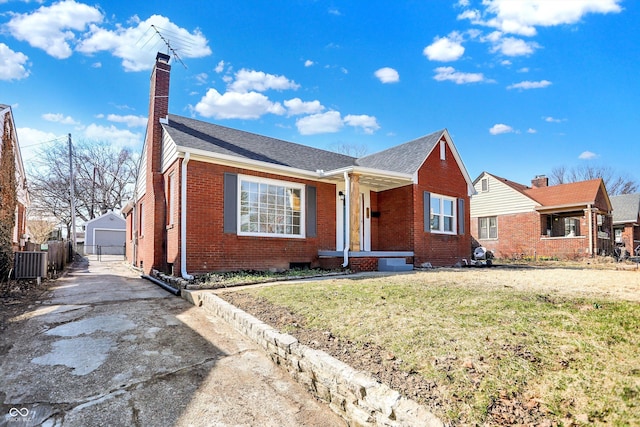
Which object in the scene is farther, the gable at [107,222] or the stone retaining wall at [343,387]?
the gable at [107,222]

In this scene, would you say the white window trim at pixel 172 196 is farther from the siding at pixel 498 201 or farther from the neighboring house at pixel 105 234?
the neighboring house at pixel 105 234

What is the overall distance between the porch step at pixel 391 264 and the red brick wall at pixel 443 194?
1134mm

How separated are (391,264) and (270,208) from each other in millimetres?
3965

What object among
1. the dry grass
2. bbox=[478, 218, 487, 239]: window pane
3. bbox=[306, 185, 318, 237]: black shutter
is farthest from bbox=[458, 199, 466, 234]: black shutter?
bbox=[478, 218, 487, 239]: window pane

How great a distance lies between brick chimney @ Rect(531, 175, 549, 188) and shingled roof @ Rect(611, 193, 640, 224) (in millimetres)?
5455

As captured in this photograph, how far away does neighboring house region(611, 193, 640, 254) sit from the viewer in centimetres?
2358

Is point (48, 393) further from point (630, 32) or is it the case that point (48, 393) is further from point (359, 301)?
point (630, 32)

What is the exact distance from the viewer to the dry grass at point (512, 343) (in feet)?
6.96

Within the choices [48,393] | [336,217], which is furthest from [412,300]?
[336,217]

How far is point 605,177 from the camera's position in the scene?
39.7 m

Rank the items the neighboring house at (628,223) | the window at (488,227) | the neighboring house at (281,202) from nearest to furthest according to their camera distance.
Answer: the neighboring house at (281,202), the window at (488,227), the neighboring house at (628,223)

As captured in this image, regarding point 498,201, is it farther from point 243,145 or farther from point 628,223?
point 243,145

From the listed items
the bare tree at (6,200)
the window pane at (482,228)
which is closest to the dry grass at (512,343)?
the bare tree at (6,200)

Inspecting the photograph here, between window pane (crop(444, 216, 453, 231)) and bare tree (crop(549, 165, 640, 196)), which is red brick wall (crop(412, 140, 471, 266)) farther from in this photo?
bare tree (crop(549, 165, 640, 196))
